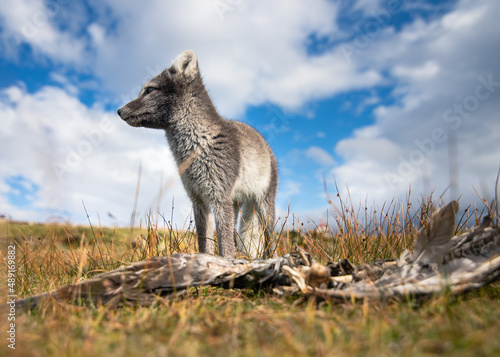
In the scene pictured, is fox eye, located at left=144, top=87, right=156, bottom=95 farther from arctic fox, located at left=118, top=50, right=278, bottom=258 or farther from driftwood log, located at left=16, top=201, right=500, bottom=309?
driftwood log, located at left=16, top=201, right=500, bottom=309

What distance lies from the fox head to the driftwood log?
2.82 metres

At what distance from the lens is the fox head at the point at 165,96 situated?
4930 millimetres

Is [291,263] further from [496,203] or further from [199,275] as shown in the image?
[496,203]

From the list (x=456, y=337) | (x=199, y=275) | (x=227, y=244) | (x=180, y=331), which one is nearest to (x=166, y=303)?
(x=199, y=275)

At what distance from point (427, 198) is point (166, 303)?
4305 mm

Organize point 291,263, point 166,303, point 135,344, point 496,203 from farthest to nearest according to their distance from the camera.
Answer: point 496,203
point 291,263
point 166,303
point 135,344

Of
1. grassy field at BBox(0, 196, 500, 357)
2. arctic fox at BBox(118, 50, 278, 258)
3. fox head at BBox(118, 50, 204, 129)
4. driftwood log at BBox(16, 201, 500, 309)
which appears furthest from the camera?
fox head at BBox(118, 50, 204, 129)

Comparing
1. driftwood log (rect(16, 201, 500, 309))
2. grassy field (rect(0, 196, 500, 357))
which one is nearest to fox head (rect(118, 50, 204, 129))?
driftwood log (rect(16, 201, 500, 309))

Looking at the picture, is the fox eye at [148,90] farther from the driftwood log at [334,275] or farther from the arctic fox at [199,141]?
the driftwood log at [334,275]

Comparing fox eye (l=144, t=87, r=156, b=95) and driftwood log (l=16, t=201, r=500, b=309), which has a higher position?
fox eye (l=144, t=87, r=156, b=95)

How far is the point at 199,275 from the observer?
268 cm

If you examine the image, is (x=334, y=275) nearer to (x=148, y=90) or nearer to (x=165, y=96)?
(x=165, y=96)

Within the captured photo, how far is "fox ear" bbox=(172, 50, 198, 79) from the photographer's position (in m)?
5.07

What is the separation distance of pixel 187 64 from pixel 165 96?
0.64 meters
